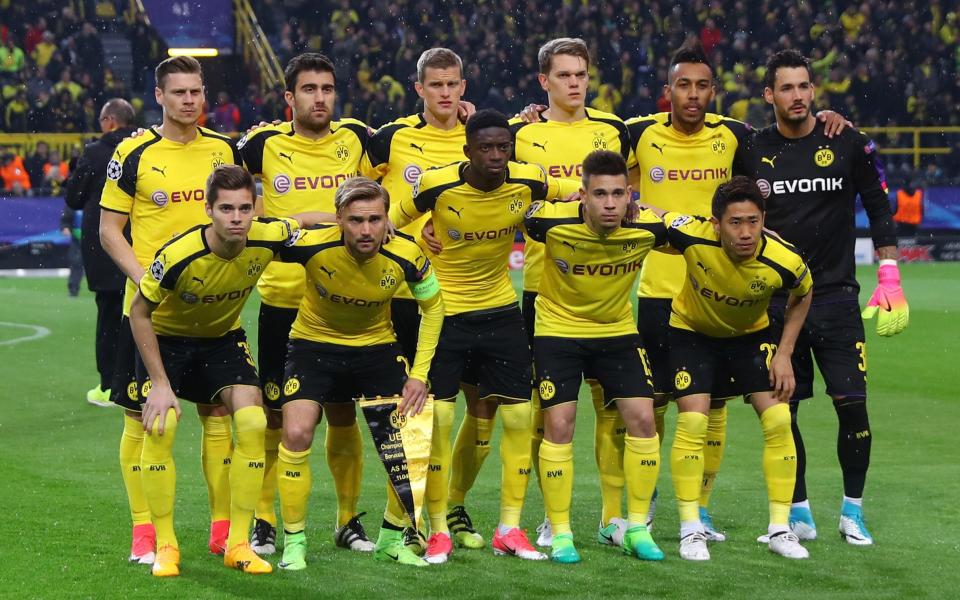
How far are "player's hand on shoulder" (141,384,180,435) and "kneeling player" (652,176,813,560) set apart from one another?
8.02ft

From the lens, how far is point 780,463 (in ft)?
22.9

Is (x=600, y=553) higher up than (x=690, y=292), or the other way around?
(x=690, y=292)

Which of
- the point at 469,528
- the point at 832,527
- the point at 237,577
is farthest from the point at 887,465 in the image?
the point at 237,577

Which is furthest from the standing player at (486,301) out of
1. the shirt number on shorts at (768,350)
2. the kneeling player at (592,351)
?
the shirt number on shorts at (768,350)

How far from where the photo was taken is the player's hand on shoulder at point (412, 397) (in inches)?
264

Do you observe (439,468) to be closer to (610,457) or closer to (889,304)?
(610,457)

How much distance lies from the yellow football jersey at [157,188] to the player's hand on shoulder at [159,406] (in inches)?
30.5

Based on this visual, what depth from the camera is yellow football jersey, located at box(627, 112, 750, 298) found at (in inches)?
296

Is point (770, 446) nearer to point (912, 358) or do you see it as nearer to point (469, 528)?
point (469, 528)

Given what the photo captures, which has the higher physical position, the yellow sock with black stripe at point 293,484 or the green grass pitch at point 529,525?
the yellow sock with black stripe at point 293,484

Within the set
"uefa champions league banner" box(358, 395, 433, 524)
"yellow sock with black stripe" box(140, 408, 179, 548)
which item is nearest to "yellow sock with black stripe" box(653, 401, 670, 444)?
"uefa champions league banner" box(358, 395, 433, 524)

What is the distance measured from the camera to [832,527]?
24.7 feet

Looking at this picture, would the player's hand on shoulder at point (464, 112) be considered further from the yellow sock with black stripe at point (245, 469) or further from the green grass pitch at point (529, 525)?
the green grass pitch at point (529, 525)

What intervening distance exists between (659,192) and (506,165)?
112 cm
